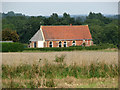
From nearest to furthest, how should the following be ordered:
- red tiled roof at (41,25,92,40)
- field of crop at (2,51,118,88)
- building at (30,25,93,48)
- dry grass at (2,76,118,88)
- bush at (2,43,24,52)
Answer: dry grass at (2,76,118,88) < field of crop at (2,51,118,88) < bush at (2,43,24,52) < building at (30,25,93,48) < red tiled roof at (41,25,92,40)

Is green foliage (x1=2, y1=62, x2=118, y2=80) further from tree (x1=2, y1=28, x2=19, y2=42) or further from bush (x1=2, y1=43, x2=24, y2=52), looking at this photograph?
tree (x1=2, y1=28, x2=19, y2=42)

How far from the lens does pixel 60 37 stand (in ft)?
186

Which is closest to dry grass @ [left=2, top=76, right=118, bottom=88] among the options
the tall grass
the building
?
the tall grass

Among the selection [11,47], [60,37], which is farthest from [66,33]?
[11,47]

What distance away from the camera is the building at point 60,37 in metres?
55.3

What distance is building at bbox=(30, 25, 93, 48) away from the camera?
55344mm

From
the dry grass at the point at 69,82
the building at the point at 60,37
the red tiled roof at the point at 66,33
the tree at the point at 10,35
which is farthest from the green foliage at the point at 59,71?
the tree at the point at 10,35

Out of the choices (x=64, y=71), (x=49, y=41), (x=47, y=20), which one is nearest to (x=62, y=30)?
(x=49, y=41)

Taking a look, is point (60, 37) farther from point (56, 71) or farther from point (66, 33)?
point (56, 71)

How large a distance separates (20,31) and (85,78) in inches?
2427

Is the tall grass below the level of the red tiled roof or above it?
below

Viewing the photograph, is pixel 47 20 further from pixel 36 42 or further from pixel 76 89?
pixel 76 89

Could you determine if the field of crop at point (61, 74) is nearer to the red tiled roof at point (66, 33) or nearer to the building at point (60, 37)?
the building at point (60, 37)

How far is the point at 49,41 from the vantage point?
55406 millimetres
